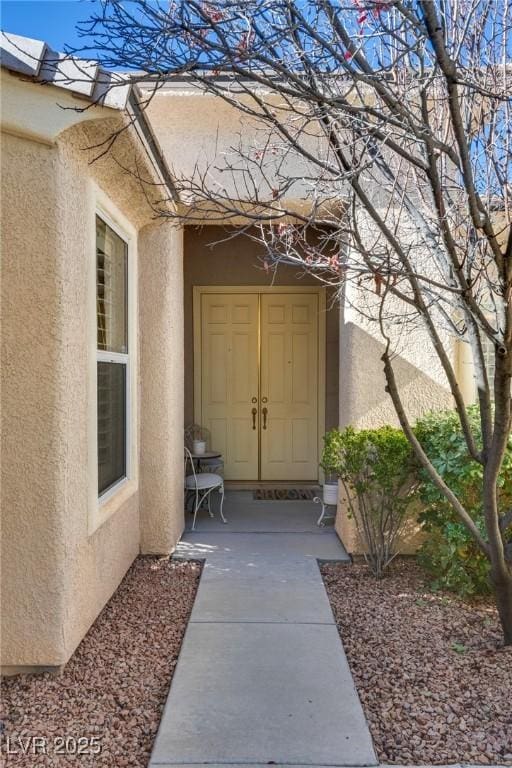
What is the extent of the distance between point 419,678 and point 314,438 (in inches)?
204

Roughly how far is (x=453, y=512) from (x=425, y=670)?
1.51 meters

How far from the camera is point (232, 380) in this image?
8.27m

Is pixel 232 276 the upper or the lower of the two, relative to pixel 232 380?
upper

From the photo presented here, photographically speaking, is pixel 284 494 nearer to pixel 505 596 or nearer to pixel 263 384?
pixel 263 384

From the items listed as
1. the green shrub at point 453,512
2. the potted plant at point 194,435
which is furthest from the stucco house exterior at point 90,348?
the potted plant at point 194,435

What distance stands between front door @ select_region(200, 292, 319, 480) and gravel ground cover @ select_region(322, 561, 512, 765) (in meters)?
3.56

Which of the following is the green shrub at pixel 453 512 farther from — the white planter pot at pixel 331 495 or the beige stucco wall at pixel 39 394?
the beige stucco wall at pixel 39 394

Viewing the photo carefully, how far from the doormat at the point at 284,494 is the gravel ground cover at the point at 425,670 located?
2.77 metres

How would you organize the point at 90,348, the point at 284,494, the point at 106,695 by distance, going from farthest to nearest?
1. the point at 284,494
2. the point at 90,348
3. the point at 106,695

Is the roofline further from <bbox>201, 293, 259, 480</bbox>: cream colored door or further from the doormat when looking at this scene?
the doormat

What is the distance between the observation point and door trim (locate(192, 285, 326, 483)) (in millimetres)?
8109

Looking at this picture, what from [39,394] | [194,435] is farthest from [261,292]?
[39,394]

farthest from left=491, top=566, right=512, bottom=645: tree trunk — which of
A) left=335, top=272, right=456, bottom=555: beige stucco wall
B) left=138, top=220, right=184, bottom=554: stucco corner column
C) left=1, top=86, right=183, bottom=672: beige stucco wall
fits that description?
left=138, top=220, right=184, bottom=554: stucco corner column

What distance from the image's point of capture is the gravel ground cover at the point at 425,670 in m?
2.61
